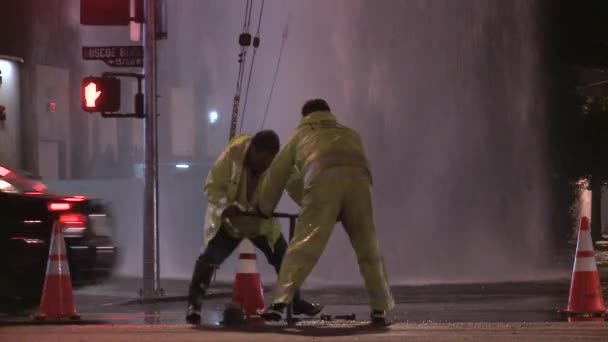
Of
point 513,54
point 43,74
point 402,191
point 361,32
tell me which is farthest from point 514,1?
point 43,74

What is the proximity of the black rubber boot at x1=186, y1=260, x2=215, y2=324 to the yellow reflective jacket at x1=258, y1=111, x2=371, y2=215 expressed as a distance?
30.3 inches

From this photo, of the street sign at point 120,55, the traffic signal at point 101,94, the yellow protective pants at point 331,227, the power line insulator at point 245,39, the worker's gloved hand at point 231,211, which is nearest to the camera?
the yellow protective pants at point 331,227

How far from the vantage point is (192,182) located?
1711cm

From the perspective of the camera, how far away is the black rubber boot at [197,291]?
26.3 feet

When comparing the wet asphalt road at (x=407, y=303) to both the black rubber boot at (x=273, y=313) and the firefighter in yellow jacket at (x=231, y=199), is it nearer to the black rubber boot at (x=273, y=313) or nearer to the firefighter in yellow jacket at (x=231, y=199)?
the firefighter in yellow jacket at (x=231, y=199)

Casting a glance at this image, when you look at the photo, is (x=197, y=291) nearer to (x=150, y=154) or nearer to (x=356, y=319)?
(x=356, y=319)

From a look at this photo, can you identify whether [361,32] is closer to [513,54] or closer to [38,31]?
[513,54]

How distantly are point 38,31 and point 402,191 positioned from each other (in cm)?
1570

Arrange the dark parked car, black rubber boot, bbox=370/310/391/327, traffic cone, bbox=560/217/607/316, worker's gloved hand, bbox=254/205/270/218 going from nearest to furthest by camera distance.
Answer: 1. black rubber boot, bbox=370/310/391/327
2. worker's gloved hand, bbox=254/205/270/218
3. traffic cone, bbox=560/217/607/316
4. the dark parked car

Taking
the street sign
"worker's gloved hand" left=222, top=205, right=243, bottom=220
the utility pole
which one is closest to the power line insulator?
the utility pole

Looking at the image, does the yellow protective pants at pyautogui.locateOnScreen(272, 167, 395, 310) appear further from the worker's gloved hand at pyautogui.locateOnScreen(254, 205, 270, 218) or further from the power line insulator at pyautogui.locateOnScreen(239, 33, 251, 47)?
the power line insulator at pyautogui.locateOnScreen(239, 33, 251, 47)

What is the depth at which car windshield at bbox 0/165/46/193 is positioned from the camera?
30.9 feet

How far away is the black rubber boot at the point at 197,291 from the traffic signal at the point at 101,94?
4.10m

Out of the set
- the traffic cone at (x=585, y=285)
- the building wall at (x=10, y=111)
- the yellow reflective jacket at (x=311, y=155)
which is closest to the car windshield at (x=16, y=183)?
the yellow reflective jacket at (x=311, y=155)
